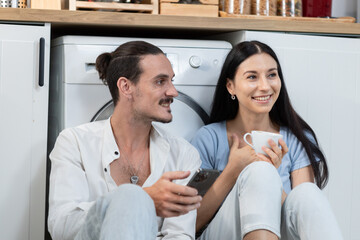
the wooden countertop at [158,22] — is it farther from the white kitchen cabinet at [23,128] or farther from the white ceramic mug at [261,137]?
the white ceramic mug at [261,137]

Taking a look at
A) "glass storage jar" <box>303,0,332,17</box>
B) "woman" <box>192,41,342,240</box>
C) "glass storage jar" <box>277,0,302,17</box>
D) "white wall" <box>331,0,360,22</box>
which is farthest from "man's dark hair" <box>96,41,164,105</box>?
"white wall" <box>331,0,360,22</box>

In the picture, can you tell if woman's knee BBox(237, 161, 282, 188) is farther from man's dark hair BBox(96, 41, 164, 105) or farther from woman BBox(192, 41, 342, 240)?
man's dark hair BBox(96, 41, 164, 105)

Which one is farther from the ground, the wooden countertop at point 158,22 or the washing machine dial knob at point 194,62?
the wooden countertop at point 158,22

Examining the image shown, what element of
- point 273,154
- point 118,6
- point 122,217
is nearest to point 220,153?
point 273,154

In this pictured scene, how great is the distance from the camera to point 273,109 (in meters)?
2.18

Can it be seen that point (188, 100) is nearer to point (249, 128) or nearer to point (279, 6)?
point (249, 128)

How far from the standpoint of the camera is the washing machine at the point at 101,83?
205cm

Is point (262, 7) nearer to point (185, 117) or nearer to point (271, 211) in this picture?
point (185, 117)

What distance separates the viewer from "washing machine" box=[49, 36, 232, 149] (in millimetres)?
2053

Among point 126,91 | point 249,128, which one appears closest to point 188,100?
point 249,128

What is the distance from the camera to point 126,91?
6.10 feet

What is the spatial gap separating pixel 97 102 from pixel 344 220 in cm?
101

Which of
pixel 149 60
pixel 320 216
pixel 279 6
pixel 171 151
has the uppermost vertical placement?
pixel 279 6

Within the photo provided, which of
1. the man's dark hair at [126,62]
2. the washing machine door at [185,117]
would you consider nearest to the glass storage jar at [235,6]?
the washing machine door at [185,117]
